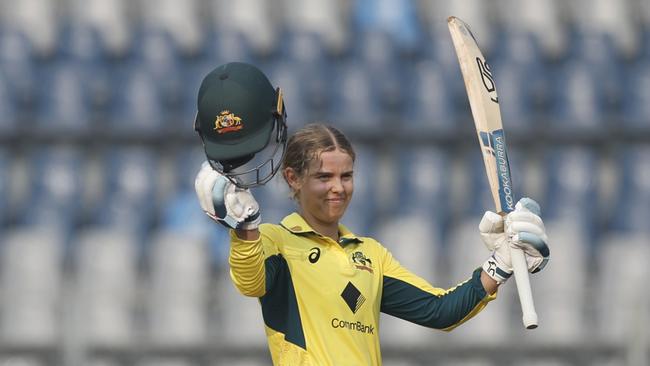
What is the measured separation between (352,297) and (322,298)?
90mm

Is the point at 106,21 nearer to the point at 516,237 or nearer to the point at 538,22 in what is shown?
the point at 538,22

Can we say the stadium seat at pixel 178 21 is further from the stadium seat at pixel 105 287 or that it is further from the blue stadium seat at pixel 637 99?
the blue stadium seat at pixel 637 99

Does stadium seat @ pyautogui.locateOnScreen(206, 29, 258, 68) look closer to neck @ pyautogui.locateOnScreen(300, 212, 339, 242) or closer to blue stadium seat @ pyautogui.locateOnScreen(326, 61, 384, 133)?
blue stadium seat @ pyautogui.locateOnScreen(326, 61, 384, 133)

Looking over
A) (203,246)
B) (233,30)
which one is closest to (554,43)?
(233,30)

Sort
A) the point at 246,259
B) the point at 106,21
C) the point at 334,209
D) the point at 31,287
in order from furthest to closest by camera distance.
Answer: the point at 106,21 → the point at 31,287 → the point at 334,209 → the point at 246,259

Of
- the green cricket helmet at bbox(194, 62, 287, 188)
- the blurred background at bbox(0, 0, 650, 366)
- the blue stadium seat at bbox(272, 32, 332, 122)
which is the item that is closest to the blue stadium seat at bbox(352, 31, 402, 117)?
the blurred background at bbox(0, 0, 650, 366)

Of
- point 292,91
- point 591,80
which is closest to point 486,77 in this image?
point 292,91

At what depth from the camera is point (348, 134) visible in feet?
29.4

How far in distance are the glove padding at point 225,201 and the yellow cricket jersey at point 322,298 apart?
160mm

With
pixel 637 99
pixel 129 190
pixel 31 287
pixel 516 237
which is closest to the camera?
pixel 516 237

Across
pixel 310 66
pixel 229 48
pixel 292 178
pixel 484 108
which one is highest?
pixel 229 48

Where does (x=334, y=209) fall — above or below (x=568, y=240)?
below

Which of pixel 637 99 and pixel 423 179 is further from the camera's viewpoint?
pixel 637 99

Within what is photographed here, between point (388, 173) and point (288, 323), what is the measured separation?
548cm
